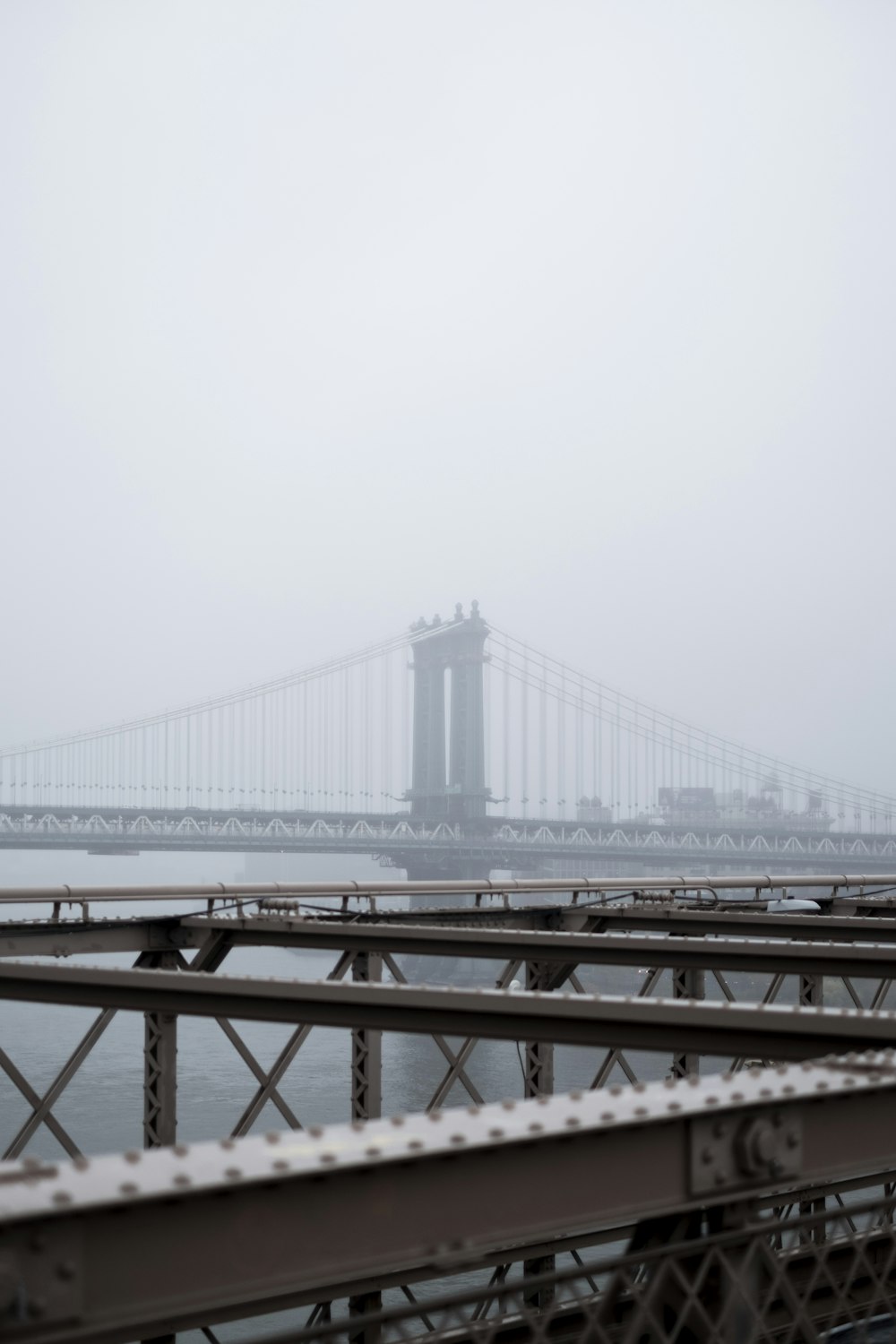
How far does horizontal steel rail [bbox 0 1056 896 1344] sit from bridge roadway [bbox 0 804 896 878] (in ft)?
151

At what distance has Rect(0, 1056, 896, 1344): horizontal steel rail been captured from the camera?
264cm

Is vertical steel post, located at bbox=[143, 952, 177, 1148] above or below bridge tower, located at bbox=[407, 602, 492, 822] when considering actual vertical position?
below

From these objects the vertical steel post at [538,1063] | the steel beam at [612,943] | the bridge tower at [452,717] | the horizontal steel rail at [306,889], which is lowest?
the vertical steel post at [538,1063]

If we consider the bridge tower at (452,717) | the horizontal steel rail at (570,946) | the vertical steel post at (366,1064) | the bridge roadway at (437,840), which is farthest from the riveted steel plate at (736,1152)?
the bridge tower at (452,717)

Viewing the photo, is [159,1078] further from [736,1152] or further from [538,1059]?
[736,1152]

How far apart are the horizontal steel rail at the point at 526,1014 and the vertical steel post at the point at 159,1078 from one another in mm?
2346

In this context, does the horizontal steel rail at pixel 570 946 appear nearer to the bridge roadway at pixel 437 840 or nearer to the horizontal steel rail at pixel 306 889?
the horizontal steel rail at pixel 306 889

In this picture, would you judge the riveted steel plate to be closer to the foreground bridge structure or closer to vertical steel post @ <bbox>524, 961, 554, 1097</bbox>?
the foreground bridge structure

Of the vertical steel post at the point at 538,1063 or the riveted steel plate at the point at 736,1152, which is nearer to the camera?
the riveted steel plate at the point at 736,1152

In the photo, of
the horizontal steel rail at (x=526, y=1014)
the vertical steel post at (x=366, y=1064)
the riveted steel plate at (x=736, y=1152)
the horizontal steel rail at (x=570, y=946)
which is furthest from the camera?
the vertical steel post at (x=366, y=1064)

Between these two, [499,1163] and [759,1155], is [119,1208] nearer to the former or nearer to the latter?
[499,1163]

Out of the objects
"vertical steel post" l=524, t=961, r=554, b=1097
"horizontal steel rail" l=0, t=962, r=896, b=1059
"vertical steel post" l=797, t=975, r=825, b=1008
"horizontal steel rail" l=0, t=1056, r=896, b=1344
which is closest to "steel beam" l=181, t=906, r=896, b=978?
"vertical steel post" l=524, t=961, r=554, b=1097

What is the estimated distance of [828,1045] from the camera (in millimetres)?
4883

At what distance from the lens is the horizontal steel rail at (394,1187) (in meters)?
2.64
